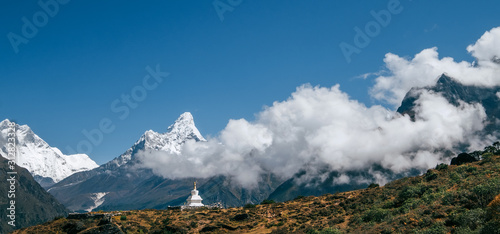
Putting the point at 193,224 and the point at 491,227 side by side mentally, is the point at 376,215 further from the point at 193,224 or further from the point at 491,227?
the point at 193,224

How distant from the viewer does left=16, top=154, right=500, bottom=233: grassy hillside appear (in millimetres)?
34753

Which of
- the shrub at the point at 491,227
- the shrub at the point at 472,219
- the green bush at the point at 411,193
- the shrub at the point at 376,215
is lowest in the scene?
the shrub at the point at 491,227

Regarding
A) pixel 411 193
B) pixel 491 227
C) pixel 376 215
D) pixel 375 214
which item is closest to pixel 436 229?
pixel 491 227

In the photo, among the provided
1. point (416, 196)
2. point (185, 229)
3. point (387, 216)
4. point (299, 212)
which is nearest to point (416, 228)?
point (387, 216)

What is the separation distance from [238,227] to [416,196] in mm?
27863

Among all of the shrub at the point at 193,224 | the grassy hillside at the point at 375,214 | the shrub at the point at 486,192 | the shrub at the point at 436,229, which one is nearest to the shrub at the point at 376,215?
the grassy hillside at the point at 375,214

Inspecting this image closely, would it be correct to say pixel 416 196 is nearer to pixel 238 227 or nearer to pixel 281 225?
pixel 281 225

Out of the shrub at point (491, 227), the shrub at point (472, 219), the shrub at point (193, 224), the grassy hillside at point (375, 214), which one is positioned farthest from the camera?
the shrub at point (193, 224)

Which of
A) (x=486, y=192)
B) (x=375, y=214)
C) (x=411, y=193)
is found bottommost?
(x=375, y=214)

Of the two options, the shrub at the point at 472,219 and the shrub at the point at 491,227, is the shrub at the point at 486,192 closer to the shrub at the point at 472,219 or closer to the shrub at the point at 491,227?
the shrub at the point at 472,219

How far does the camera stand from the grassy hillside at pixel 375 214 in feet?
114

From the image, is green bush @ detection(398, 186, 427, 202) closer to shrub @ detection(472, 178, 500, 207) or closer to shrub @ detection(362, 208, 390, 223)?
shrub @ detection(362, 208, 390, 223)

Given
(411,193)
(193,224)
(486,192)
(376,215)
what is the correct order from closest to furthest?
(486,192) < (376,215) < (411,193) < (193,224)

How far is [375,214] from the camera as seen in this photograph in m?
44.8
